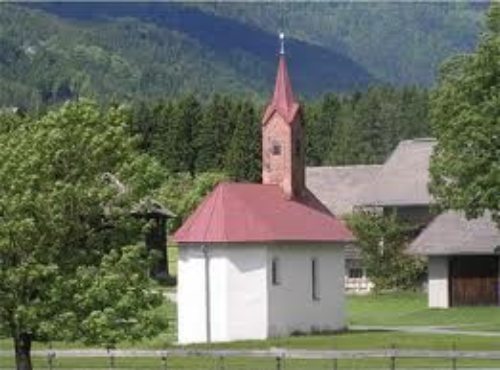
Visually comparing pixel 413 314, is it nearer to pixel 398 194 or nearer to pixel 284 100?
pixel 284 100

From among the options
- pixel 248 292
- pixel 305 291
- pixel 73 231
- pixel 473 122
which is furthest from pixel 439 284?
pixel 73 231

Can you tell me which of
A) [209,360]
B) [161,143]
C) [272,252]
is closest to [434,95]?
[272,252]

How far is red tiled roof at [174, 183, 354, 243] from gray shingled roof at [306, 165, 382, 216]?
145 ft

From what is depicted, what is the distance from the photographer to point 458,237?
276 ft

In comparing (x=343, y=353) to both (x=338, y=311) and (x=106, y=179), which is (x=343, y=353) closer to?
(x=106, y=179)

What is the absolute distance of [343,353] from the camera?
166 ft

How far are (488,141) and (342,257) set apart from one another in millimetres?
13397

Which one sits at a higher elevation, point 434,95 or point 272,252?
point 434,95

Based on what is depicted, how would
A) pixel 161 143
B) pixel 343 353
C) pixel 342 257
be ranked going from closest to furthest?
1. pixel 343 353
2. pixel 342 257
3. pixel 161 143

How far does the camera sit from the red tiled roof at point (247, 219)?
66.6 meters

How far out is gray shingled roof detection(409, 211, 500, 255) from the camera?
82688 millimetres

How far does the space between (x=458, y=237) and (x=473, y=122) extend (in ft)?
81.3

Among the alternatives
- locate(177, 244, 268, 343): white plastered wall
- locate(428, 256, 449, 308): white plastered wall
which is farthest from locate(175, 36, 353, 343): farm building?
locate(428, 256, 449, 308): white plastered wall

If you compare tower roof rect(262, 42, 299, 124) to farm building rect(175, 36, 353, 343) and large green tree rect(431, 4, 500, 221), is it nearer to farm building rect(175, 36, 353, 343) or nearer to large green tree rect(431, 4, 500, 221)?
farm building rect(175, 36, 353, 343)
